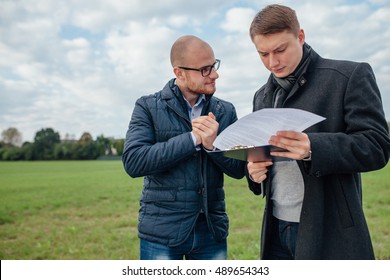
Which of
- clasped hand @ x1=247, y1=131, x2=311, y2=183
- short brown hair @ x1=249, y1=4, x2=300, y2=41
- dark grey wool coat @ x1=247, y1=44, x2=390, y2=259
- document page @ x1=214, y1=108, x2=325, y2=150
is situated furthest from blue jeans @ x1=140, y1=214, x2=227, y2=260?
short brown hair @ x1=249, y1=4, x2=300, y2=41

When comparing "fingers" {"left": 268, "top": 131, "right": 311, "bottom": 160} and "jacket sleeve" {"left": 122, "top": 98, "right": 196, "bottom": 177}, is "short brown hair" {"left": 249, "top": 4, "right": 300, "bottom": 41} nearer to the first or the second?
"fingers" {"left": 268, "top": 131, "right": 311, "bottom": 160}

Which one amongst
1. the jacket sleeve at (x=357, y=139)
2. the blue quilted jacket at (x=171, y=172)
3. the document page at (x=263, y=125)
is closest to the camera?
the document page at (x=263, y=125)

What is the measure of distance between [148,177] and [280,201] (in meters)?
0.86

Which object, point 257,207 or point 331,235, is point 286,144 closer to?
point 331,235

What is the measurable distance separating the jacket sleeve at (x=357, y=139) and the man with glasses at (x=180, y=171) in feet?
2.52

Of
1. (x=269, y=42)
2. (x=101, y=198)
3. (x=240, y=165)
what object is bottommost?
(x=101, y=198)

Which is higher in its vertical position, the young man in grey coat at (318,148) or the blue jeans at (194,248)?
the young man in grey coat at (318,148)

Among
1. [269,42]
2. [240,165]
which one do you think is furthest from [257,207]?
[269,42]

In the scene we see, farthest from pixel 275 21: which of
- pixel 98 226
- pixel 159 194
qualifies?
pixel 98 226

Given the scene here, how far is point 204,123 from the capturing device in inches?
87.7

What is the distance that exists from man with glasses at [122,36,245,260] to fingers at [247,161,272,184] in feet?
1.05

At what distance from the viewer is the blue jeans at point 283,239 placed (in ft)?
6.75

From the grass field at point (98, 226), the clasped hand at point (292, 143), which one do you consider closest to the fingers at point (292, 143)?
the clasped hand at point (292, 143)

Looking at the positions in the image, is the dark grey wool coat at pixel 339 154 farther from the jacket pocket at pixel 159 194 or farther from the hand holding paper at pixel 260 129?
the jacket pocket at pixel 159 194
